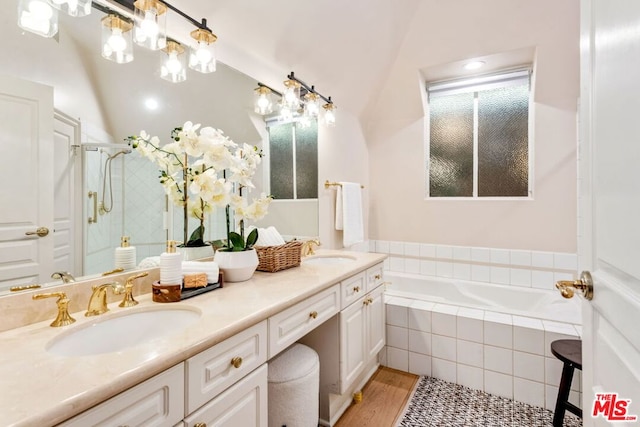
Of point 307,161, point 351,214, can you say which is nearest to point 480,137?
point 351,214

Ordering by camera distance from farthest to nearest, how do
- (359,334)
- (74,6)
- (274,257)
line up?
(359,334) → (274,257) → (74,6)

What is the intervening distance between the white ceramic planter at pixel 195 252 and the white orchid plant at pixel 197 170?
0.02m

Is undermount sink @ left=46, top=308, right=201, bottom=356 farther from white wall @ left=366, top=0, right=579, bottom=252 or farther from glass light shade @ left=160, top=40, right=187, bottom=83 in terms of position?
white wall @ left=366, top=0, right=579, bottom=252

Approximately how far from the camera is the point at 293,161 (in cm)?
239

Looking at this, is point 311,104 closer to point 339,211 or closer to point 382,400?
point 339,211

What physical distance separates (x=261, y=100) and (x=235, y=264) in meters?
1.08

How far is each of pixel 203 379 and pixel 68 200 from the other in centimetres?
79

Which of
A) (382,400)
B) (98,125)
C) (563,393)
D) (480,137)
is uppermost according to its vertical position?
(480,137)

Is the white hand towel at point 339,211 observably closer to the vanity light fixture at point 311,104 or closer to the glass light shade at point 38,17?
the vanity light fixture at point 311,104

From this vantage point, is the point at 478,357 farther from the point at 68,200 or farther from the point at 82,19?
the point at 82,19

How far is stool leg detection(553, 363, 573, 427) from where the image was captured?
162cm

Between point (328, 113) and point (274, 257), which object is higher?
point (328, 113)

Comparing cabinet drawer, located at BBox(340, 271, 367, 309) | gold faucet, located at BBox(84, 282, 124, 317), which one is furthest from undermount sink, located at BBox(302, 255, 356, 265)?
gold faucet, located at BBox(84, 282, 124, 317)

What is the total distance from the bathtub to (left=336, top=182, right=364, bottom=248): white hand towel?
0.50 m
